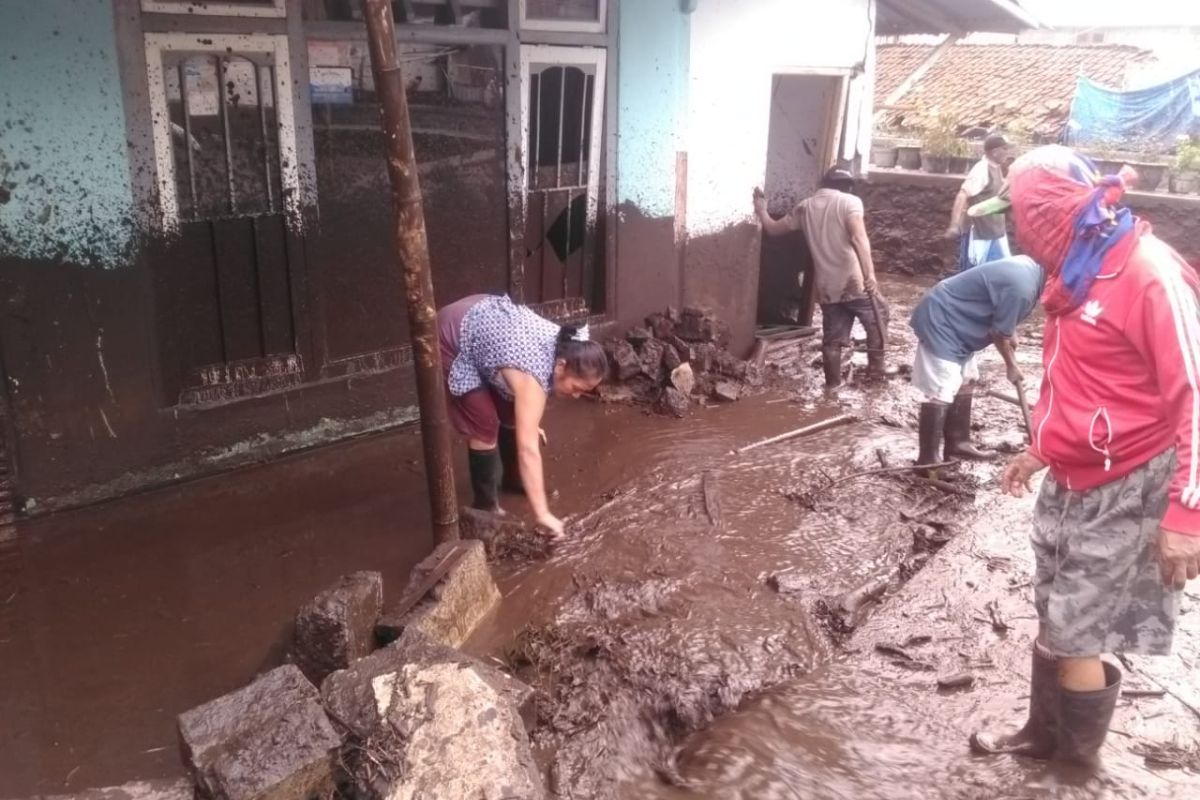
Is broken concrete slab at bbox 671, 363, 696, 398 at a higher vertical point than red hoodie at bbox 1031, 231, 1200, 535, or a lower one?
lower

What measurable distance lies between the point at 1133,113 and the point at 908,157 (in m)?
4.80

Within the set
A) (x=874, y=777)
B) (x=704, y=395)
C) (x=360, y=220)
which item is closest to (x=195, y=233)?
(x=360, y=220)

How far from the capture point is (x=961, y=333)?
5.96 m

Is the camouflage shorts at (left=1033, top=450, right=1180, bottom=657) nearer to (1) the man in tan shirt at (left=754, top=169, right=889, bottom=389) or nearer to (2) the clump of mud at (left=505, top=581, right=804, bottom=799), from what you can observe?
(2) the clump of mud at (left=505, top=581, right=804, bottom=799)

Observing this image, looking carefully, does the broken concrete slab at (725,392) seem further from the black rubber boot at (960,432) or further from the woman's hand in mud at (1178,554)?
the woman's hand in mud at (1178,554)

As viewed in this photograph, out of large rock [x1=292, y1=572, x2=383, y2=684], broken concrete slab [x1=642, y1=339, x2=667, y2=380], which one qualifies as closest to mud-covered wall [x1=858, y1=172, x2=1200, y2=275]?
broken concrete slab [x1=642, y1=339, x2=667, y2=380]

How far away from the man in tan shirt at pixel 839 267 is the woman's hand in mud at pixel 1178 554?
547cm

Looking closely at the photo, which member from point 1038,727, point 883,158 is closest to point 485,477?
point 1038,727

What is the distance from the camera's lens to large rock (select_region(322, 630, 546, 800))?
2982mm

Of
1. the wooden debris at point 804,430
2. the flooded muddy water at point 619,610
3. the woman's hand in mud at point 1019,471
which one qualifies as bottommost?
the flooded muddy water at point 619,610

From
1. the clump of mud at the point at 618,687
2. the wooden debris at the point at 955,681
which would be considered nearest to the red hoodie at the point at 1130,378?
the wooden debris at the point at 955,681

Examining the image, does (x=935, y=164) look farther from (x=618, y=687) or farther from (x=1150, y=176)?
(x=618, y=687)

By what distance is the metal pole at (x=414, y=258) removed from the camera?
12.2 feet

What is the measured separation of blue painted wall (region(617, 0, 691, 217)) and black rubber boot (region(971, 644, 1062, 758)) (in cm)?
527
